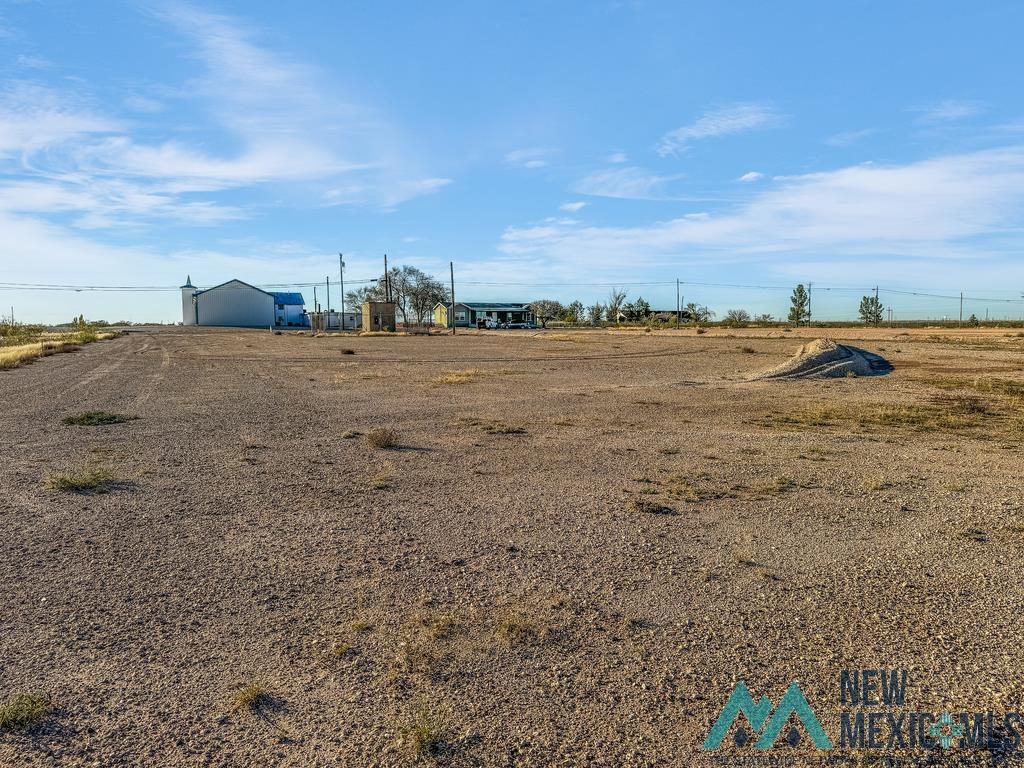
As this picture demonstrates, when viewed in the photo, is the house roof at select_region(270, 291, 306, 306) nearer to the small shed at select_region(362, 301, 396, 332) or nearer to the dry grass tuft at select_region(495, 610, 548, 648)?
the small shed at select_region(362, 301, 396, 332)

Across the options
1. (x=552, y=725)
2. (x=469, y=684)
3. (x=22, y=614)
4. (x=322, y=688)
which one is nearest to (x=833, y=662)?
(x=552, y=725)

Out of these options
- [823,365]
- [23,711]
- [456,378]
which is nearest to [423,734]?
[23,711]

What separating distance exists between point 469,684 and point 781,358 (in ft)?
102

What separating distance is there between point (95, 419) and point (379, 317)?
6839 cm

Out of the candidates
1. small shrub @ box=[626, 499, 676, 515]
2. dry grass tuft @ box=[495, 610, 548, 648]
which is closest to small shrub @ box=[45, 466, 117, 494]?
dry grass tuft @ box=[495, 610, 548, 648]

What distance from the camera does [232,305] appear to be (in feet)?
359

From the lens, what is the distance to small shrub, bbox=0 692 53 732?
3420 mm

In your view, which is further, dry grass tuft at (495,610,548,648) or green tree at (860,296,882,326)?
green tree at (860,296,882,326)

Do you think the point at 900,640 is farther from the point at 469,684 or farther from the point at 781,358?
the point at 781,358

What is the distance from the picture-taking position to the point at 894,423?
41.3 feet

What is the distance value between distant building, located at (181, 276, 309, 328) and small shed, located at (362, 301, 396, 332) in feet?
114

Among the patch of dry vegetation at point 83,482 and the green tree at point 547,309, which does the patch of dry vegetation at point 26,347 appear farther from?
the green tree at point 547,309

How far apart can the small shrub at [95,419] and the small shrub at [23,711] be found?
10423 mm

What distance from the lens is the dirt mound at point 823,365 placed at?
21.2 metres
